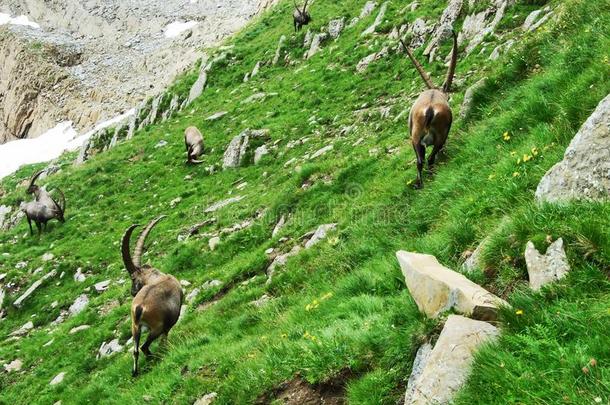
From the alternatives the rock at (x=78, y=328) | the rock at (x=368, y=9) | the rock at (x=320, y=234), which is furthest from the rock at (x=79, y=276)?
the rock at (x=368, y=9)

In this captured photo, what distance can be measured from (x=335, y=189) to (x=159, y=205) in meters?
10.7

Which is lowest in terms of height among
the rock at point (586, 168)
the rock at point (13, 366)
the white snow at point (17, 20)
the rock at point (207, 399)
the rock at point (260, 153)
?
the rock at point (13, 366)

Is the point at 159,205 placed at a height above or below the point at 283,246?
below

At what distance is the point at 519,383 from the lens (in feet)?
11.2

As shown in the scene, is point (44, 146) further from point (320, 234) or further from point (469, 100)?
point (469, 100)

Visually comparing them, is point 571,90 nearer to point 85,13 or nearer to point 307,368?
point 307,368

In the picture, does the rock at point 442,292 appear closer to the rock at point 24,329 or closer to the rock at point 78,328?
the rock at point 78,328

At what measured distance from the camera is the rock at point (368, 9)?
29328 millimetres

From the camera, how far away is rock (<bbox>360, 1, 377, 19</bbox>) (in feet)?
96.2

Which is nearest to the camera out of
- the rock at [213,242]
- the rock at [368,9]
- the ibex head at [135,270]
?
the ibex head at [135,270]

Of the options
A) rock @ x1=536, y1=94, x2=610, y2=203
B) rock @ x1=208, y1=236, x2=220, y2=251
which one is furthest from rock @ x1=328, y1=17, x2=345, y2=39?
rock @ x1=536, y1=94, x2=610, y2=203

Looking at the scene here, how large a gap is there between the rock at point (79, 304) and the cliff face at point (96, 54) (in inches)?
2095

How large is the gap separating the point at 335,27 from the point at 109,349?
24455 millimetres

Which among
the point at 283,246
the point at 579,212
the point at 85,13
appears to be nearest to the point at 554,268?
the point at 579,212
